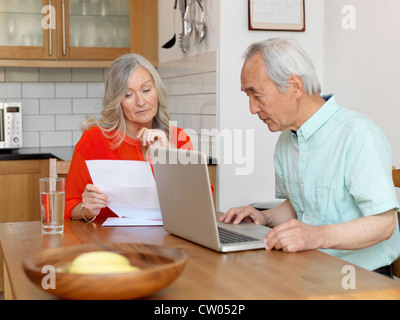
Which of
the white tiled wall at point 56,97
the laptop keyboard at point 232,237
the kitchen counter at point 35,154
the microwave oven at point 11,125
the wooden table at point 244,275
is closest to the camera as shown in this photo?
the wooden table at point 244,275

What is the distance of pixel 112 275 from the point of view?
0.98 metres

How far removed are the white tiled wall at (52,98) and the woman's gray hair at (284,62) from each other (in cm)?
246

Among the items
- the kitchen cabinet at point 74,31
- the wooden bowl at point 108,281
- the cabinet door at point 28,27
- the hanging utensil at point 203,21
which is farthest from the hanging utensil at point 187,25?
the wooden bowl at point 108,281

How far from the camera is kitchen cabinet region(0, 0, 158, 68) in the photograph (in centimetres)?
374

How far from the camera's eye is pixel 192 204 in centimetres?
148

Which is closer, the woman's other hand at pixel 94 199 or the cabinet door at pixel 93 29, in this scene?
the woman's other hand at pixel 94 199

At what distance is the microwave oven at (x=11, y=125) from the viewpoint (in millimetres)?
3682

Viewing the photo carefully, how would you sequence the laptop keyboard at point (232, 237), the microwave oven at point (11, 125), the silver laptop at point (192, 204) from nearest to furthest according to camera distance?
the silver laptop at point (192, 204), the laptop keyboard at point (232, 237), the microwave oven at point (11, 125)

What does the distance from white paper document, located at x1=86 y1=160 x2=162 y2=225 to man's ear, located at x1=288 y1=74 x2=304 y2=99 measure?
1.65 feet

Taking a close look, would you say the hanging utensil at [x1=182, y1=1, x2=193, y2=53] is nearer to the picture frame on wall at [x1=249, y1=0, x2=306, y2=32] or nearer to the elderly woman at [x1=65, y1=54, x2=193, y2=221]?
the picture frame on wall at [x1=249, y1=0, x2=306, y2=32]

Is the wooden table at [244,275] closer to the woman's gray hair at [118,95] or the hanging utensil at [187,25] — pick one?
the woman's gray hair at [118,95]

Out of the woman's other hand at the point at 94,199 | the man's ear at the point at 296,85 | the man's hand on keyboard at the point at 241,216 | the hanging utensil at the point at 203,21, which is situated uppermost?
the hanging utensil at the point at 203,21

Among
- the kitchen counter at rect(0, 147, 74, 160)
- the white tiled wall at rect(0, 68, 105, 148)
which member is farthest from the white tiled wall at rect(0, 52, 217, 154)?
the kitchen counter at rect(0, 147, 74, 160)
